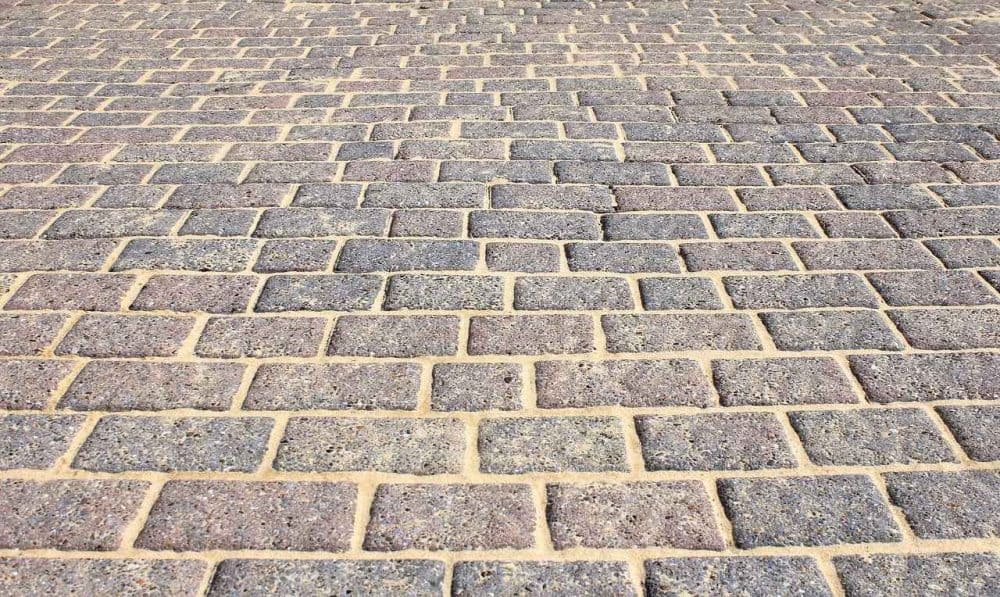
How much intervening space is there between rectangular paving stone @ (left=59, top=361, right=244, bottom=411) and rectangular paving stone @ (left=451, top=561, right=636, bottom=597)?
1.03 metres

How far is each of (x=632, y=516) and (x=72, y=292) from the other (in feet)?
7.52

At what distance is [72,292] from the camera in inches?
129

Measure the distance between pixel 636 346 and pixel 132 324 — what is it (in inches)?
70.7

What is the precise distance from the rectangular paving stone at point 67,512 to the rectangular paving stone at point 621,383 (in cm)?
123

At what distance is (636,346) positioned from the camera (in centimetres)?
298

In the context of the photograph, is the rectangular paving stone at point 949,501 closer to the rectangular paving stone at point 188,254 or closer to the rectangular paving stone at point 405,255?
the rectangular paving stone at point 405,255

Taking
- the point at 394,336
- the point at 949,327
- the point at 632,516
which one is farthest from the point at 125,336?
the point at 949,327

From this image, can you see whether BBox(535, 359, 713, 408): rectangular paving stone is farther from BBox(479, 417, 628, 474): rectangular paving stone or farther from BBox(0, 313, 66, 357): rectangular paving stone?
BBox(0, 313, 66, 357): rectangular paving stone

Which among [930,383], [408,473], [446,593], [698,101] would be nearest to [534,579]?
[446,593]

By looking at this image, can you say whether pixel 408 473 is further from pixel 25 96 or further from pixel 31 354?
pixel 25 96

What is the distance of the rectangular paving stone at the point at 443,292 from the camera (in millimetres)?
3191

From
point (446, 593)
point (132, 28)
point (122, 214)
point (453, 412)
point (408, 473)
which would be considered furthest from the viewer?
point (132, 28)

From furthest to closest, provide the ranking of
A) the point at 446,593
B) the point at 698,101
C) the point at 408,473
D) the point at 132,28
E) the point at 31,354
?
1. the point at 132,28
2. the point at 698,101
3. the point at 31,354
4. the point at 408,473
5. the point at 446,593

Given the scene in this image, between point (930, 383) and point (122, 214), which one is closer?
point (930, 383)
